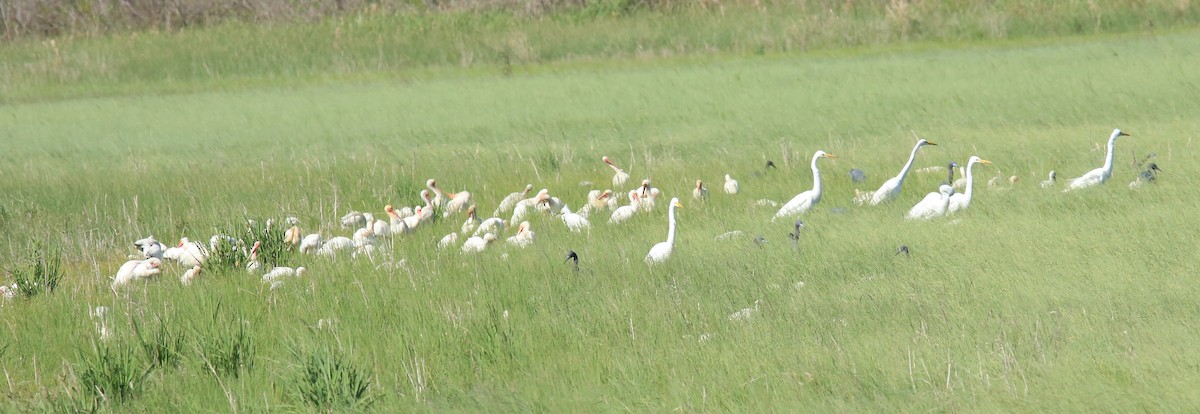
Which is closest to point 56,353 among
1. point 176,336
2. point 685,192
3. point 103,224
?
point 176,336

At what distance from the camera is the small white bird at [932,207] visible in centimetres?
1053

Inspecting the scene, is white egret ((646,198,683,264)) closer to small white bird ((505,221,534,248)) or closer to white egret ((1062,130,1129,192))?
small white bird ((505,221,534,248))

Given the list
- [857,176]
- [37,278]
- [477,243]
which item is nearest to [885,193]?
[857,176]

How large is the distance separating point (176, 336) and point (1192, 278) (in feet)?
19.2

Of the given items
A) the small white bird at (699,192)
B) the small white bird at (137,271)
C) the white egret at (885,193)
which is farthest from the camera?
the small white bird at (699,192)

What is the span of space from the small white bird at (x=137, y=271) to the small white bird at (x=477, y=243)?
229 cm

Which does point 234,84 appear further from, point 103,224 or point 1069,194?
point 1069,194

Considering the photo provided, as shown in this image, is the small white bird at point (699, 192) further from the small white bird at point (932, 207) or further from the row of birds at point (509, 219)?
the small white bird at point (932, 207)

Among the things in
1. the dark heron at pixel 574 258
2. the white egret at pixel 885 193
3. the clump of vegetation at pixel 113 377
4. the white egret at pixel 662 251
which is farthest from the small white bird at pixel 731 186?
the clump of vegetation at pixel 113 377

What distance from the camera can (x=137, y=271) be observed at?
1003 centimetres

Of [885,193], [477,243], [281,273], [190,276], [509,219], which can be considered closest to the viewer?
[281,273]

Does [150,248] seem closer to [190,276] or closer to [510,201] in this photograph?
[190,276]

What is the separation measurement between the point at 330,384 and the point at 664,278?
2.93 metres

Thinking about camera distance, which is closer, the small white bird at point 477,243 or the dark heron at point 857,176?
the small white bird at point 477,243
